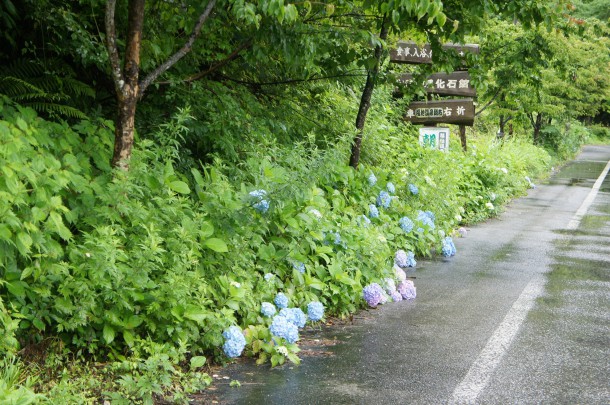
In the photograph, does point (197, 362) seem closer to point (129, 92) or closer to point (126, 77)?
point (129, 92)

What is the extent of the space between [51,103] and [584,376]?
4711 millimetres

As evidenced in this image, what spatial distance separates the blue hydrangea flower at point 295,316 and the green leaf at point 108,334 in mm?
1452

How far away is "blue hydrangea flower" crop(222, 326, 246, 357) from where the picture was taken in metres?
5.19

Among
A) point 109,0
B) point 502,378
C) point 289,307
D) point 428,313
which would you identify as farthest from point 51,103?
point 502,378

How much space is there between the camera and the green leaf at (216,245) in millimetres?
5637

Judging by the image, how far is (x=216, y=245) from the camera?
5.66 meters

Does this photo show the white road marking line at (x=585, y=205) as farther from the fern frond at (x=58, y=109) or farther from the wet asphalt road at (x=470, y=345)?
the fern frond at (x=58, y=109)

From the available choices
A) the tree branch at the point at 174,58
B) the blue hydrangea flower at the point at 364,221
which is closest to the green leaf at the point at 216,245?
the tree branch at the point at 174,58

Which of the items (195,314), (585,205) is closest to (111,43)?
(195,314)

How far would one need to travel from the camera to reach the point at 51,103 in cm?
641

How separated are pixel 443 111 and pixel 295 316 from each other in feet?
31.0

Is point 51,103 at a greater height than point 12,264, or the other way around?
point 51,103

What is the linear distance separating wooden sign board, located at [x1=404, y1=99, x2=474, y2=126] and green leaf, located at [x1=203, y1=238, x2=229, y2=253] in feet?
31.3

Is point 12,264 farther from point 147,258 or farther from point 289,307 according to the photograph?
point 289,307
